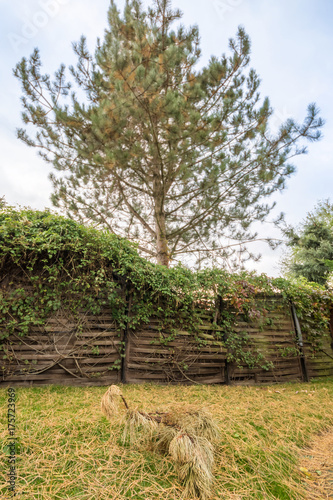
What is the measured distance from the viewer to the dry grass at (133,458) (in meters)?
1.33

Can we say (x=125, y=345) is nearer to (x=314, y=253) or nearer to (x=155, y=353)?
(x=155, y=353)

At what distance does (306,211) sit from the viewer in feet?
44.5

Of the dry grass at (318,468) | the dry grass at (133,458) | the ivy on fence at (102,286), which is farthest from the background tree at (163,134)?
the dry grass at (318,468)

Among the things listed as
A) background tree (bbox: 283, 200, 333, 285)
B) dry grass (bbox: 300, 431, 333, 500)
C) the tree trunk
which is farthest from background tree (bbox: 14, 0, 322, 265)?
background tree (bbox: 283, 200, 333, 285)

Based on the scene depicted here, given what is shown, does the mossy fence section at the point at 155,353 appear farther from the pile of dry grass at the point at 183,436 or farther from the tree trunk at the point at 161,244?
the pile of dry grass at the point at 183,436

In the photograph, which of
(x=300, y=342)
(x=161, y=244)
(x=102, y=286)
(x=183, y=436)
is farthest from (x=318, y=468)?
(x=161, y=244)

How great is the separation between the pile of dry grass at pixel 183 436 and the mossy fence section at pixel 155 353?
7.83 feet

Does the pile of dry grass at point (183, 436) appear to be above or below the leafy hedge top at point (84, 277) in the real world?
below

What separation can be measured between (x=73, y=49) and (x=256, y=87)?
463cm

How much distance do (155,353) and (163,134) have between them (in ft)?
15.3

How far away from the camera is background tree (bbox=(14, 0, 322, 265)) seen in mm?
5543

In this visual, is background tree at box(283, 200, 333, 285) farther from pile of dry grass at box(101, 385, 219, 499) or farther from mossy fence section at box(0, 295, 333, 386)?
Answer: pile of dry grass at box(101, 385, 219, 499)

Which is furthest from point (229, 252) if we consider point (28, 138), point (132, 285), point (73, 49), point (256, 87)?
point (73, 49)

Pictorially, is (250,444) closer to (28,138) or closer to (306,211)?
(28,138)
